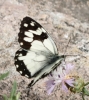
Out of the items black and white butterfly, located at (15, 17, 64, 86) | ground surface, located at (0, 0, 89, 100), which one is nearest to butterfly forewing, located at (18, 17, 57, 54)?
black and white butterfly, located at (15, 17, 64, 86)

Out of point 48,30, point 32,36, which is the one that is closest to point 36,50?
point 32,36

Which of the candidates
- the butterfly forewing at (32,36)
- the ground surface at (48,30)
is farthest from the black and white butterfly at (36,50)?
the ground surface at (48,30)

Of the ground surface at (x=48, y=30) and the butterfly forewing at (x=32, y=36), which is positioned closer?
the butterfly forewing at (x=32, y=36)

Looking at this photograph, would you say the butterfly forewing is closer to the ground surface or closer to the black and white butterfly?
the black and white butterfly

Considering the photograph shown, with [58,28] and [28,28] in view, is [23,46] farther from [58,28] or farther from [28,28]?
[58,28]

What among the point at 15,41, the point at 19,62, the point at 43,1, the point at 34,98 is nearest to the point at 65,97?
the point at 34,98

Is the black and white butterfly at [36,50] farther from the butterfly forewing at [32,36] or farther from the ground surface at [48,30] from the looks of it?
the ground surface at [48,30]
